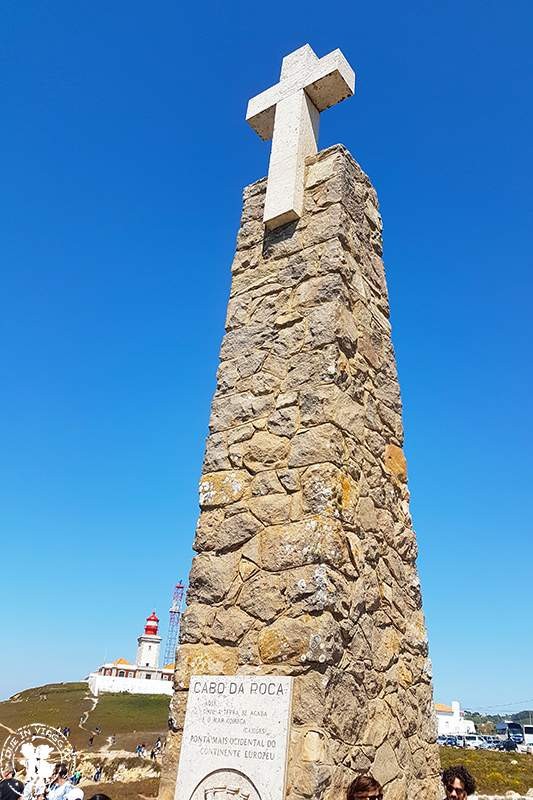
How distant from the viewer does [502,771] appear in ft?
77.7

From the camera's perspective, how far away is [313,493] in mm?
3641

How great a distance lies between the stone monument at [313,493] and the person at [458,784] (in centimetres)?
32

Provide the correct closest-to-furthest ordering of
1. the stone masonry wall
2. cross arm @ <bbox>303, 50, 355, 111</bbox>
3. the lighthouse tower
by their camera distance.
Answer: the stone masonry wall < cross arm @ <bbox>303, 50, 355, 111</bbox> < the lighthouse tower

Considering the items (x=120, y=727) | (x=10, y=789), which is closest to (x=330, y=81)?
(x=10, y=789)

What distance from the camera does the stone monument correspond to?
3342 mm

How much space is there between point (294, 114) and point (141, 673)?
7056 cm

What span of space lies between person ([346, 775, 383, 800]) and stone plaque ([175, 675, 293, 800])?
356 mm

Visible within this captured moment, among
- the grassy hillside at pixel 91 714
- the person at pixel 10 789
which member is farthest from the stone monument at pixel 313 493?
the grassy hillside at pixel 91 714

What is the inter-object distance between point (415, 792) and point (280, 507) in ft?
6.33

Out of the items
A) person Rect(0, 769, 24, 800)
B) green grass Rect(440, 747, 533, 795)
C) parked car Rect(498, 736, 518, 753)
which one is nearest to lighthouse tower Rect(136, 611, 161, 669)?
parked car Rect(498, 736, 518, 753)

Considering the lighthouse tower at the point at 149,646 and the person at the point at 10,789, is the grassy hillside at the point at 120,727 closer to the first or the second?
the lighthouse tower at the point at 149,646

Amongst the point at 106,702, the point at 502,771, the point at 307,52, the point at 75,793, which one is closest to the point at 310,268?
the point at 307,52

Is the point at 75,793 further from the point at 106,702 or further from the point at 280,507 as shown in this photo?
the point at 106,702

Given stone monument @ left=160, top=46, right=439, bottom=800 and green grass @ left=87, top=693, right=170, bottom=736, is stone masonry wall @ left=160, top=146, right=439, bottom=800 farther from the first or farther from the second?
green grass @ left=87, top=693, right=170, bottom=736
